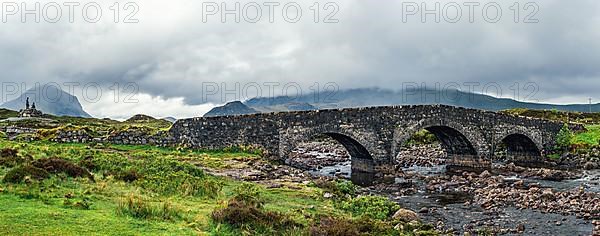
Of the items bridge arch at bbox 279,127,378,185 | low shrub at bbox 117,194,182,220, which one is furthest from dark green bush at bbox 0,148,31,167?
bridge arch at bbox 279,127,378,185

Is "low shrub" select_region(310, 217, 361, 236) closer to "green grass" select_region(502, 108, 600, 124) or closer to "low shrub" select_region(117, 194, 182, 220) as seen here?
"low shrub" select_region(117, 194, 182, 220)

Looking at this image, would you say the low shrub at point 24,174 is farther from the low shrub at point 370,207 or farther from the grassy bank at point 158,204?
the low shrub at point 370,207

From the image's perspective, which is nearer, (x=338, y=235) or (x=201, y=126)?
(x=338, y=235)

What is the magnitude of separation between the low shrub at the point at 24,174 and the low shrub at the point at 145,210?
159 inches

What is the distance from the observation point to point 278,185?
20688mm

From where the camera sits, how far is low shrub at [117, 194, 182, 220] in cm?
1202

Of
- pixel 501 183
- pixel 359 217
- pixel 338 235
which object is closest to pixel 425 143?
pixel 501 183

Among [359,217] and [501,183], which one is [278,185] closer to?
[359,217]

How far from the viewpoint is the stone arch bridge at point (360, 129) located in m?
30.6

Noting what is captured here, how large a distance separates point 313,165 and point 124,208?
88.3 ft

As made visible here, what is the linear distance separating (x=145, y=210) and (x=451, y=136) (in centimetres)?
3190

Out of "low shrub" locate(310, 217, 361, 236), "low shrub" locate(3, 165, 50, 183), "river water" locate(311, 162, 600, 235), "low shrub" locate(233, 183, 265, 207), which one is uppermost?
"low shrub" locate(3, 165, 50, 183)

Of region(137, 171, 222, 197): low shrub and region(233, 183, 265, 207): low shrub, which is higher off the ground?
region(137, 171, 222, 197): low shrub

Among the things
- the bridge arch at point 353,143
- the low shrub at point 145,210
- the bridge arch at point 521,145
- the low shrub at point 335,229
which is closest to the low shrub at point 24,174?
the low shrub at point 145,210
